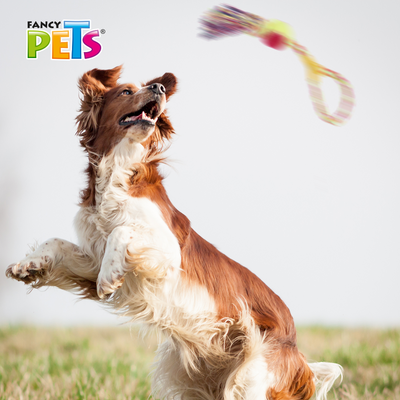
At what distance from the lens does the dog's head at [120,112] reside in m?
3.06

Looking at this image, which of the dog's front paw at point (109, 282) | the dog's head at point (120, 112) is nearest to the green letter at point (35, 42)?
the dog's head at point (120, 112)

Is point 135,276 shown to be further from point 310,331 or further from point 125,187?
point 310,331

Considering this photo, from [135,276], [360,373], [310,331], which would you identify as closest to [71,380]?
[135,276]

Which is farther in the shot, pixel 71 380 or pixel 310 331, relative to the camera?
pixel 310 331

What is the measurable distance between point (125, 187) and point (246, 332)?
1.30 metres

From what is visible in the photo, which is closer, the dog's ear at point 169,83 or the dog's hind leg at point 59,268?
the dog's hind leg at point 59,268

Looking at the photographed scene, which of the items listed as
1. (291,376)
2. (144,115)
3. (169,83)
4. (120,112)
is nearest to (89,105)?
(120,112)

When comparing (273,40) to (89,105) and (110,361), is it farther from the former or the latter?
(110,361)

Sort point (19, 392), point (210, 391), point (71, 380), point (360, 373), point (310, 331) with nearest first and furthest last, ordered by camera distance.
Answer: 1. point (210, 391)
2. point (19, 392)
3. point (71, 380)
4. point (360, 373)
5. point (310, 331)

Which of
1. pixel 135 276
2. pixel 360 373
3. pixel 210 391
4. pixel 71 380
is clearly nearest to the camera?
pixel 135 276

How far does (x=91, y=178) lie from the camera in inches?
126

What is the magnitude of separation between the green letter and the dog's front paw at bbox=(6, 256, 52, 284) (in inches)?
112

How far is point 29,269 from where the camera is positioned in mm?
3016

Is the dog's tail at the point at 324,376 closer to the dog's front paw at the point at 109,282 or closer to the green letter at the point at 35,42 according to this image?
the dog's front paw at the point at 109,282
